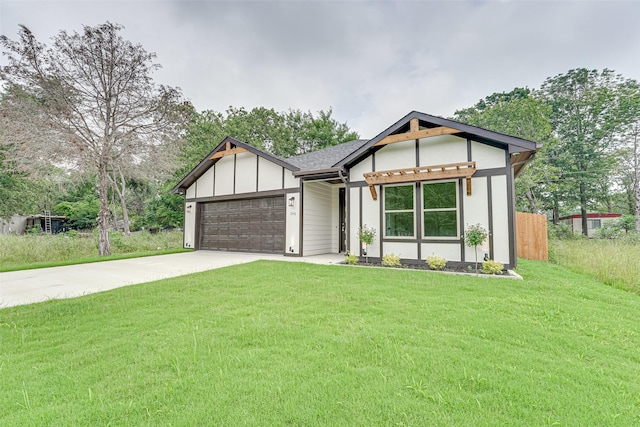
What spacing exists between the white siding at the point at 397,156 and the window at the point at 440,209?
2.72 ft

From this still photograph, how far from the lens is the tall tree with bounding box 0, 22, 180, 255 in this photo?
894 cm

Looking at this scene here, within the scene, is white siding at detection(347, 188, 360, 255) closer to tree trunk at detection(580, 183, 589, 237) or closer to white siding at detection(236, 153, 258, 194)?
white siding at detection(236, 153, 258, 194)

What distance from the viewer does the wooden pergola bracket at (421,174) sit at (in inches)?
262

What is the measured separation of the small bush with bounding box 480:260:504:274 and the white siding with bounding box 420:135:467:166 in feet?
8.47

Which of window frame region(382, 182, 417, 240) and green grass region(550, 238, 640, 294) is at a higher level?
window frame region(382, 182, 417, 240)

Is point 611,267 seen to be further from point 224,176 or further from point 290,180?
point 224,176

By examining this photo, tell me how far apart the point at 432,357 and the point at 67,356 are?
3.18 metres

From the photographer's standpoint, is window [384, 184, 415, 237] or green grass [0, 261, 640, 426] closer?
green grass [0, 261, 640, 426]

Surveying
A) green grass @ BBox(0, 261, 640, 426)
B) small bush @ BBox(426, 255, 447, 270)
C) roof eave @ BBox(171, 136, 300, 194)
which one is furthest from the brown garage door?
green grass @ BBox(0, 261, 640, 426)

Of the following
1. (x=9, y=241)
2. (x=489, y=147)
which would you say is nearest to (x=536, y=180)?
(x=489, y=147)

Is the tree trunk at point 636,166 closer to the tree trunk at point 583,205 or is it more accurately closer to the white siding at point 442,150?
the tree trunk at point 583,205

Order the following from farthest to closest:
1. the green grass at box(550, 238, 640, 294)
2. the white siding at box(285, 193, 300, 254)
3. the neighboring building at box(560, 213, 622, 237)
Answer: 1. the neighboring building at box(560, 213, 622, 237)
2. the white siding at box(285, 193, 300, 254)
3. the green grass at box(550, 238, 640, 294)

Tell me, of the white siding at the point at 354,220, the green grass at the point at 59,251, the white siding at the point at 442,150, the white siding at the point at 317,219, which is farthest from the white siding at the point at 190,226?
the white siding at the point at 442,150

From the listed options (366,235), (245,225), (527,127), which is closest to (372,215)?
(366,235)
